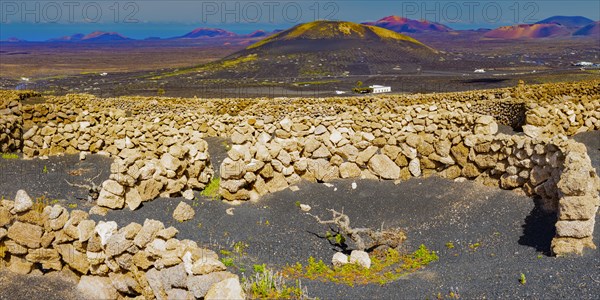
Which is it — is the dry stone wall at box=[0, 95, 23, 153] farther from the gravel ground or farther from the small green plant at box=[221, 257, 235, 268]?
the small green plant at box=[221, 257, 235, 268]

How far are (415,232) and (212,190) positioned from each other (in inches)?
235

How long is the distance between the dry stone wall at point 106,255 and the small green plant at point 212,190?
180 inches

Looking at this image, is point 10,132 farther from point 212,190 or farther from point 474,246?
point 474,246

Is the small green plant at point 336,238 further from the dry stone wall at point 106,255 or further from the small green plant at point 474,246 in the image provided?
the dry stone wall at point 106,255

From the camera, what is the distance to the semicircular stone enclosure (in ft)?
36.2

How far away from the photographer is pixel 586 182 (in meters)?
9.34

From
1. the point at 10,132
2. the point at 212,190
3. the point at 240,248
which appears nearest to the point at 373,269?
the point at 240,248

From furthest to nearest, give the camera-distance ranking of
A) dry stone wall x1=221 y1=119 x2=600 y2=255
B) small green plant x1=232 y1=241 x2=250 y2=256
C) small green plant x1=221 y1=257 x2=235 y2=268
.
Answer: dry stone wall x1=221 y1=119 x2=600 y2=255 → small green plant x1=232 y1=241 x2=250 y2=256 → small green plant x1=221 y1=257 x2=235 y2=268

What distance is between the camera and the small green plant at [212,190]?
46.1 feet

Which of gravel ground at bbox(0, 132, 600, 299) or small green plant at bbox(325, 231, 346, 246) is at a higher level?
gravel ground at bbox(0, 132, 600, 299)

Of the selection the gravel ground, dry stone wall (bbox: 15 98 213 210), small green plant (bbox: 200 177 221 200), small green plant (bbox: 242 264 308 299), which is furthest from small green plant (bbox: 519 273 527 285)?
dry stone wall (bbox: 15 98 213 210)

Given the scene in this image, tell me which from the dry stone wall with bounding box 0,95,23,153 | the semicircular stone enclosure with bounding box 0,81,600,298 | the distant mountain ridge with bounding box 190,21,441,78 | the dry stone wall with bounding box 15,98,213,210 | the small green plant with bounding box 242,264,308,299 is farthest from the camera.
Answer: the distant mountain ridge with bounding box 190,21,441,78

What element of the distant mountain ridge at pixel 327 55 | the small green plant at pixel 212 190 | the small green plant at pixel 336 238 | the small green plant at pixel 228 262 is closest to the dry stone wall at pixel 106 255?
the small green plant at pixel 228 262

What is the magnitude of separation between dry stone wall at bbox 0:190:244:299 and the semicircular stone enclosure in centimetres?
302
